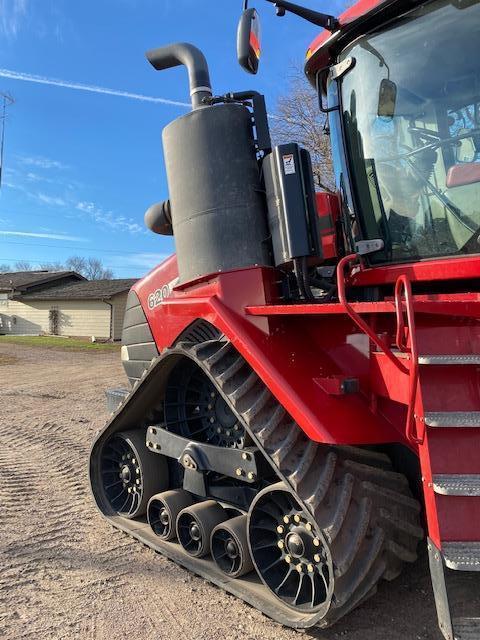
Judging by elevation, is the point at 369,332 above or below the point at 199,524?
above

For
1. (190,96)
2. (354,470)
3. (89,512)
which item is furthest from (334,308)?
(89,512)

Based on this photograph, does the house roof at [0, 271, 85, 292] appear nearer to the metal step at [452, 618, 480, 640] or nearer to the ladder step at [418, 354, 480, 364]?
the ladder step at [418, 354, 480, 364]

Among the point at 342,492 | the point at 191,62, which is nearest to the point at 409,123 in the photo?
the point at 191,62

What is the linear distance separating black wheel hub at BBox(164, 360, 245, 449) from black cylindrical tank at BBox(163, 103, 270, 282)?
0.71 metres

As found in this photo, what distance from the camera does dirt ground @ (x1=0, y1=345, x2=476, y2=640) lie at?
2574mm

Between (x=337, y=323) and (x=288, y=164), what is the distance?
2.74 ft

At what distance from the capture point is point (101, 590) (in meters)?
2.97

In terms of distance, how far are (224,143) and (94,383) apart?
10.3 metres

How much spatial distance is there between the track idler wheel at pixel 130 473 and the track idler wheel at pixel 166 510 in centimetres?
14

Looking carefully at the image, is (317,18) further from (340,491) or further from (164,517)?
(164,517)

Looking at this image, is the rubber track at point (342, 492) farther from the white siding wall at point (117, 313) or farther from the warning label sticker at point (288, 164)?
the white siding wall at point (117, 313)

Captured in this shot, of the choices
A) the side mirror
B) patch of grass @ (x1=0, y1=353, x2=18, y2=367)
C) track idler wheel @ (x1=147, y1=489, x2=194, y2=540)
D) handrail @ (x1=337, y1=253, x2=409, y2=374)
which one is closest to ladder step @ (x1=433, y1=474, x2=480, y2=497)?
handrail @ (x1=337, y1=253, x2=409, y2=374)

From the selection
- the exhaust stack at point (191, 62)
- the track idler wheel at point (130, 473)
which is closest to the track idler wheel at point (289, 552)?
the track idler wheel at point (130, 473)

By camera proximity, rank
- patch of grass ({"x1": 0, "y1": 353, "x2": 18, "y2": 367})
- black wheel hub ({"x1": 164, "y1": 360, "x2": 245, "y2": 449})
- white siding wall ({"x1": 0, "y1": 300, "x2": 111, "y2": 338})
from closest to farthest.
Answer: black wheel hub ({"x1": 164, "y1": 360, "x2": 245, "y2": 449})
patch of grass ({"x1": 0, "y1": 353, "x2": 18, "y2": 367})
white siding wall ({"x1": 0, "y1": 300, "x2": 111, "y2": 338})
